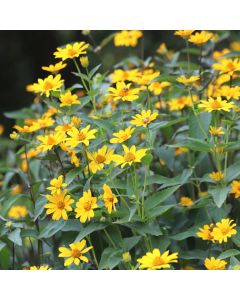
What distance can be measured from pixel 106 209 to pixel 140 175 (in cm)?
44

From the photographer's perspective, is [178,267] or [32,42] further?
[32,42]

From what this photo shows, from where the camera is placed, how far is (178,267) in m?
1.75

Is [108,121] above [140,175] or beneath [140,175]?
above

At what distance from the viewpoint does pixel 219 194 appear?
5.16ft

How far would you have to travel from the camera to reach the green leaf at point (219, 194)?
5.03ft

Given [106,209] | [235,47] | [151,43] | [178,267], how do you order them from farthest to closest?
[151,43], [235,47], [178,267], [106,209]

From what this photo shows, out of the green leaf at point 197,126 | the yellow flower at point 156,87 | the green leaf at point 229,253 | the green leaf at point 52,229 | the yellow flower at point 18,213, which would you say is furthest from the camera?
the yellow flower at point 18,213

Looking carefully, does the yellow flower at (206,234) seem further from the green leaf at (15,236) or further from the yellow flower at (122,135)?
the green leaf at (15,236)

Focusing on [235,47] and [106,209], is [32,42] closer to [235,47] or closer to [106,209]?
[235,47]

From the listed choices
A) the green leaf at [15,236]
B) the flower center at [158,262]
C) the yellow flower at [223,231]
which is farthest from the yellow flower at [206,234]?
the green leaf at [15,236]

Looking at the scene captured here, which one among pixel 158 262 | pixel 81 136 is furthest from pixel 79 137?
pixel 158 262

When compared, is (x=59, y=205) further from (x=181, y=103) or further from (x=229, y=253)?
(x=181, y=103)

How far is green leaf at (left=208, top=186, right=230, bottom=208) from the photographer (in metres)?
1.53
